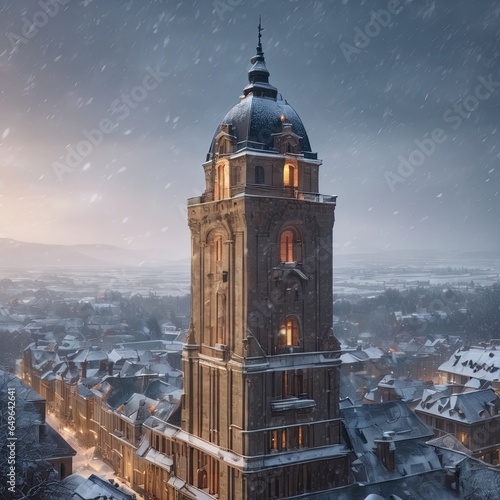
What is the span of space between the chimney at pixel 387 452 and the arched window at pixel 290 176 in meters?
22.5

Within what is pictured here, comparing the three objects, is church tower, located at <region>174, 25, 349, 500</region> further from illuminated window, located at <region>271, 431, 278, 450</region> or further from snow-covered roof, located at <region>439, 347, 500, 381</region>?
snow-covered roof, located at <region>439, 347, 500, 381</region>

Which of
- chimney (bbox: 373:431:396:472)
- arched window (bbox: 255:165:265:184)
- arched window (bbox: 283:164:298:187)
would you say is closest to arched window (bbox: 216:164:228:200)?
arched window (bbox: 255:165:265:184)

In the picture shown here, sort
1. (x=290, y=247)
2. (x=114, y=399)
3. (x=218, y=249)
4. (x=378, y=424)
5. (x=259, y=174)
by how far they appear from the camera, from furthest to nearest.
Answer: (x=114, y=399) → (x=378, y=424) → (x=218, y=249) → (x=290, y=247) → (x=259, y=174)

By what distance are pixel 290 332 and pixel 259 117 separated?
668 inches

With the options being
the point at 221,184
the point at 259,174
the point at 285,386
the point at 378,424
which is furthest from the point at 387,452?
the point at 221,184

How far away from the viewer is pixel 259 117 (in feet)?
157

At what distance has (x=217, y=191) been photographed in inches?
1949

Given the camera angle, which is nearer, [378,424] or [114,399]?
[378,424]

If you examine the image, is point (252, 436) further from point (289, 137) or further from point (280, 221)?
point (289, 137)

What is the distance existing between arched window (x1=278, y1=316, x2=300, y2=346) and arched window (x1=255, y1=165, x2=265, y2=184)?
10.7 metres

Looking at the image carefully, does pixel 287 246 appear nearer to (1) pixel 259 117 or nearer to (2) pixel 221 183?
(2) pixel 221 183

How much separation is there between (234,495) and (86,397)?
4363cm

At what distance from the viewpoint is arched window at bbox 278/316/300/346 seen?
46500 millimetres

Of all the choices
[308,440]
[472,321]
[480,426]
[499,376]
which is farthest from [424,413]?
[472,321]
